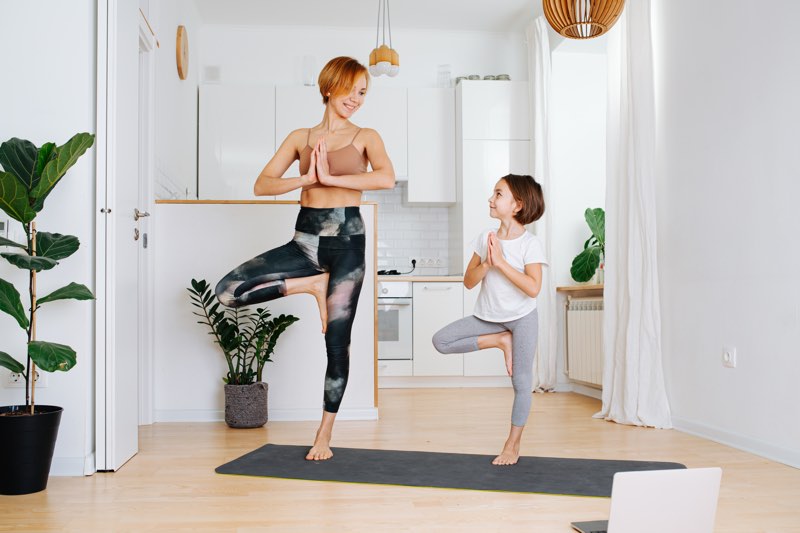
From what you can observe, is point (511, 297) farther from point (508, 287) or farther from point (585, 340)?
point (585, 340)

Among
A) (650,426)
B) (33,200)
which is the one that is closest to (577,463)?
(650,426)

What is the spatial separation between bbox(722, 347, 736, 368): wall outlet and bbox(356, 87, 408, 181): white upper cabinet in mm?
3440

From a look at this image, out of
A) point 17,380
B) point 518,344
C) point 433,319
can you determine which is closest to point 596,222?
point 433,319

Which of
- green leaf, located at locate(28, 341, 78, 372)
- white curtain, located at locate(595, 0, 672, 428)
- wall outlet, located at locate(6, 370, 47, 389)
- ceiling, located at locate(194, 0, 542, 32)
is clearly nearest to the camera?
green leaf, located at locate(28, 341, 78, 372)

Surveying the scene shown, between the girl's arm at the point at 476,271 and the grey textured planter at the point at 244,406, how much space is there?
4.88 feet

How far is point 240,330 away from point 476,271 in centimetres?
174

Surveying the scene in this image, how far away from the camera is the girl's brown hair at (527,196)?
318cm

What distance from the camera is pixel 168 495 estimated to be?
2.62 metres

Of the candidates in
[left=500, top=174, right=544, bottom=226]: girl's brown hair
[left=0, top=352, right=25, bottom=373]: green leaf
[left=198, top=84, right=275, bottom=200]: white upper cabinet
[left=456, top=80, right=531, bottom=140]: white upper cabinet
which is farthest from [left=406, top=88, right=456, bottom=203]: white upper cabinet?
[left=0, top=352, right=25, bottom=373]: green leaf

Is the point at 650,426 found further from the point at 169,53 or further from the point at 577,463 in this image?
the point at 169,53

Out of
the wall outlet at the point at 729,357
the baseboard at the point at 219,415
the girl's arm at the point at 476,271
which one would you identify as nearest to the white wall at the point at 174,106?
the baseboard at the point at 219,415

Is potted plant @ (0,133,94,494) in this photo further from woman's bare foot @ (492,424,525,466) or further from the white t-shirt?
woman's bare foot @ (492,424,525,466)

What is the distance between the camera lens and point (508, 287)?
316 cm

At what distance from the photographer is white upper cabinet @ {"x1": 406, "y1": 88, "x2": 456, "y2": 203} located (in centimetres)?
654
